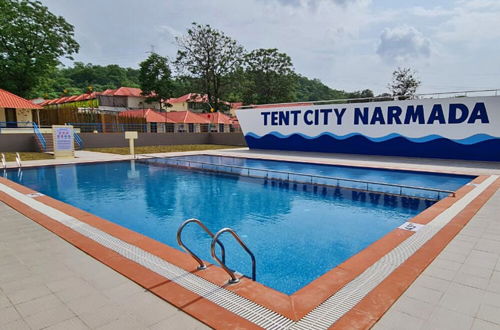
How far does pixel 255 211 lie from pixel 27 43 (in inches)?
1222

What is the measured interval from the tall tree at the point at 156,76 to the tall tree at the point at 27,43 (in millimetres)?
11148

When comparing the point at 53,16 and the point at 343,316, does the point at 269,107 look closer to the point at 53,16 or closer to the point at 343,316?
the point at 343,316

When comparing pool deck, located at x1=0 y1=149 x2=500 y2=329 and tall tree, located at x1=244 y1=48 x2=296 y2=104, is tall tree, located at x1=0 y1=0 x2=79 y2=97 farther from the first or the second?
pool deck, located at x1=0 y1=149 x2=500 y2=329

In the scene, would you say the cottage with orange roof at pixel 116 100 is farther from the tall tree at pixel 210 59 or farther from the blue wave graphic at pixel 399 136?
the blue wave graphic at pixel 399 136

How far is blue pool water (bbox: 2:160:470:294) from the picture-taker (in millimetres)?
5323

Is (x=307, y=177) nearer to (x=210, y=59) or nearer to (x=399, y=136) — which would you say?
(x=399, y=136)

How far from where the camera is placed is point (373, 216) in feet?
24.5

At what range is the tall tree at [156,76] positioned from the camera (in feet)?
131

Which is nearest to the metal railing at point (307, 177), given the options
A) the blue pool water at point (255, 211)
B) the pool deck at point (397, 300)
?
the blue pool water at point (255, 211)

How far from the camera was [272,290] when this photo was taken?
10.5 ft

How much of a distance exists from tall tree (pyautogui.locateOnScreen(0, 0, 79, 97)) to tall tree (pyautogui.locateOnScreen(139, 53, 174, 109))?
11.1 m

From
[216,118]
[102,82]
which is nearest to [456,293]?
[216,118]

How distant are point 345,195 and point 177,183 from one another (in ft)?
20.3

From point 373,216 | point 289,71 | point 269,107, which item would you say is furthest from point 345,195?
point 289,71
